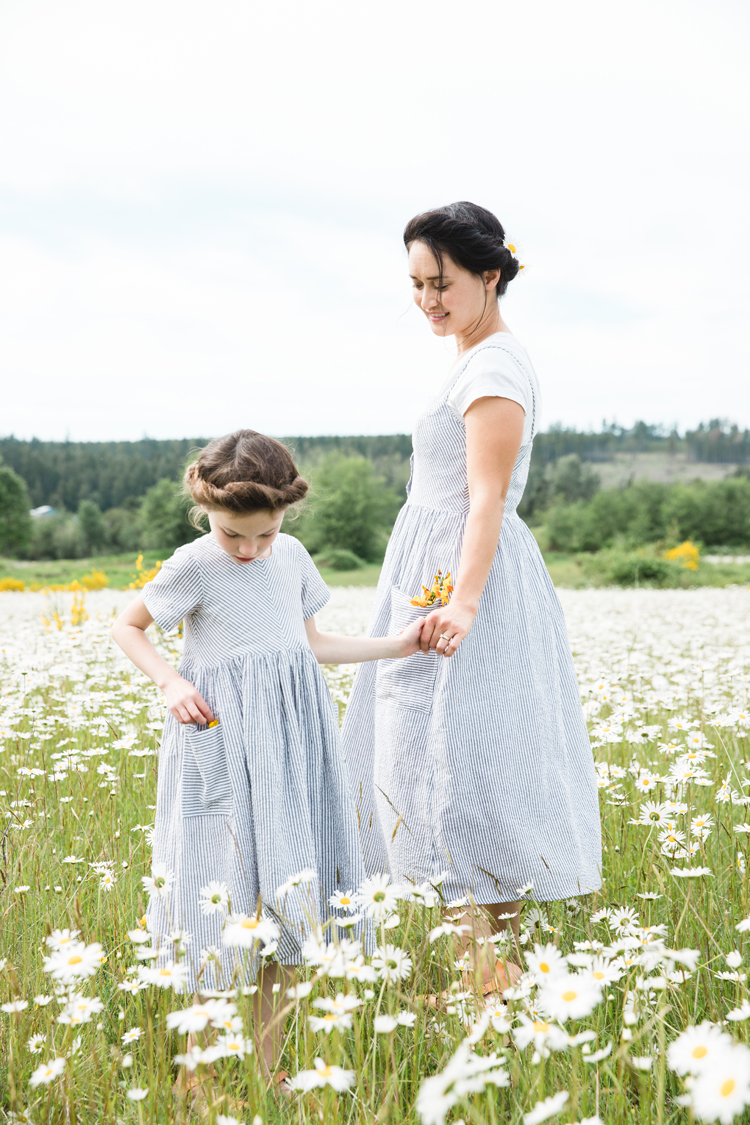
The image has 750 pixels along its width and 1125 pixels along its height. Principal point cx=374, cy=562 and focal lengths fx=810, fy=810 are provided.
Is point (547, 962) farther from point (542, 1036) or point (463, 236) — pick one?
point (463, 236)

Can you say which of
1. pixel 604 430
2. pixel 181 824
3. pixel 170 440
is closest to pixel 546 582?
pixel 181 824

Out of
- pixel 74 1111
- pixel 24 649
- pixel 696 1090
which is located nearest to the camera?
pixel 696 1090

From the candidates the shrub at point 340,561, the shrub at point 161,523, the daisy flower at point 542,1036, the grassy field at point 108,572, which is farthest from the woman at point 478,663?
the shrub at point 340,561

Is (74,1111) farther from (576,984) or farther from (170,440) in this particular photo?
(170,440)

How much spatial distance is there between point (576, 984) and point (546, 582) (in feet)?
5.45

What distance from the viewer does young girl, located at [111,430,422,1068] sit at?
1.98 m

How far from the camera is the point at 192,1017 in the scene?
1.20 metres

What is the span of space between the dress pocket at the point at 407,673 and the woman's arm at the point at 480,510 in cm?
16

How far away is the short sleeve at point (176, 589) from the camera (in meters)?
2.06

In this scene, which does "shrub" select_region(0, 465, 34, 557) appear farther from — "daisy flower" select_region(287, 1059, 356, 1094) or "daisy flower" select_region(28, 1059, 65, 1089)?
"daisy flower" select_region(287, 1059, 356, 1094)

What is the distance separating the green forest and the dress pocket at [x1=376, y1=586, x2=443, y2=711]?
2345cm

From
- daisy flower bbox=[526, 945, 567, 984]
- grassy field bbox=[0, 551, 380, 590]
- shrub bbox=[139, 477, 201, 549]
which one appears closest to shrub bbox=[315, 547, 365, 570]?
grassy field bbox=[0, 551, 380, 590]

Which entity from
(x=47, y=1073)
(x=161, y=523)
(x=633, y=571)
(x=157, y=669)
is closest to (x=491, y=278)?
(x=157, y=669)

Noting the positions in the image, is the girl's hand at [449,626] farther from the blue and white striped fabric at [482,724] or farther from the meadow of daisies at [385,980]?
the meadow of daisies at [385,980]
